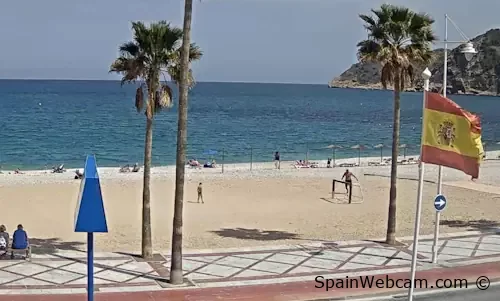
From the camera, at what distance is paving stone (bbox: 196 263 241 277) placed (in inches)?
734

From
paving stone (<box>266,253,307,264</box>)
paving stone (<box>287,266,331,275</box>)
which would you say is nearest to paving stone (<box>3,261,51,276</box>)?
paving stone (<box>266,253,307,264</box>)

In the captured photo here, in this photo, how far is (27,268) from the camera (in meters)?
18.5

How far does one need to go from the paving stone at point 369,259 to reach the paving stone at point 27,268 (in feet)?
27.7

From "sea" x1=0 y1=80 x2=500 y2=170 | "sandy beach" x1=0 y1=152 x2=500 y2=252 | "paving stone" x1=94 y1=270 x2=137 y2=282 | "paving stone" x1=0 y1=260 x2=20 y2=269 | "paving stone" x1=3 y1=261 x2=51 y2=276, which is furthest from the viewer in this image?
"sea" x1=0 y1=80 x2=500 y2=170

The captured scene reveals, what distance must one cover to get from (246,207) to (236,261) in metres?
13.4

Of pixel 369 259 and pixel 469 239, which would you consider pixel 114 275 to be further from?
pixel 469 239

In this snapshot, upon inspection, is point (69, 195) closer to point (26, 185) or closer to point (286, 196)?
point (26, 185)

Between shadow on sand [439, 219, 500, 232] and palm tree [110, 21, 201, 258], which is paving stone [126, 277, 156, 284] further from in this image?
shadow on sand [439, 219, 500, 232]

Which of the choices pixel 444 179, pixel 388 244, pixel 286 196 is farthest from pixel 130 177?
pixel 388 244

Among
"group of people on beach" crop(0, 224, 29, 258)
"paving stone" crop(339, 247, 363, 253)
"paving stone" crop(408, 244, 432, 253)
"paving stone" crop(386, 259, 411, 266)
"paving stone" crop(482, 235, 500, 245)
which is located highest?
"group of people on beach" crop(0, 224, 29, 258)

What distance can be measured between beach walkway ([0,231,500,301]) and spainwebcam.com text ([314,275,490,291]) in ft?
0.84

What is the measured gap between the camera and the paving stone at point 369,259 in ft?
66.4

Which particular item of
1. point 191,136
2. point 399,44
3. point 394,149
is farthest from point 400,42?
point 191,136

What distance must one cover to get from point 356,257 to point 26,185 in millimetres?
26069
